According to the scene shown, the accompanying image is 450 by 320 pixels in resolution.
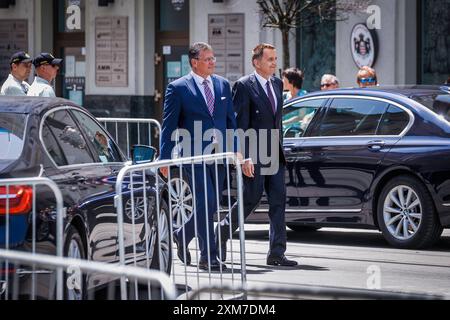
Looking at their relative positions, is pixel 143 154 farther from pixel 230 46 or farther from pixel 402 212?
pixel 230 46

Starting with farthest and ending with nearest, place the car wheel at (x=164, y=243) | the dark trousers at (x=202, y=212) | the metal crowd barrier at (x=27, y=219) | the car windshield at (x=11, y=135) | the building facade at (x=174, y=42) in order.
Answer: the building facade at (x=174, y=42) < the dark trousers at (x=202, y=212) < the car wheel at (x=164, y=243) < the car windshield at (x=11, y=135) < the metal crowd barrier at (x=27, y=219)

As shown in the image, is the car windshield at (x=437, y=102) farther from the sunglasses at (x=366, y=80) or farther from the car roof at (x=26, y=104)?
the car roof at (x=26, y=104)

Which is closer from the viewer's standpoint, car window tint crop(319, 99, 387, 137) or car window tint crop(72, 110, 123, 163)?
car window tint crop(72, 110, 123, 163)

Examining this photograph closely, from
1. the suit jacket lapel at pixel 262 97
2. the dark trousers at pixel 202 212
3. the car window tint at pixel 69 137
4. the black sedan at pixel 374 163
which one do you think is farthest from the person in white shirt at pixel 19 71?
the car window tint at pixel 69 137

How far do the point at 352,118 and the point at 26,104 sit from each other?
516 centimetres

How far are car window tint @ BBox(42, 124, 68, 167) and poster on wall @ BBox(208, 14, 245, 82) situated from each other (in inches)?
580

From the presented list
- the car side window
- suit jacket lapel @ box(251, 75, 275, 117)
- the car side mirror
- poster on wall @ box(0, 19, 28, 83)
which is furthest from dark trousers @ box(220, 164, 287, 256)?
poster on wall @ box(0, 19, 28, 83)

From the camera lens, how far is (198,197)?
30.5 ft

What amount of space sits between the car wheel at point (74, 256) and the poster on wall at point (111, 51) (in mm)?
16874

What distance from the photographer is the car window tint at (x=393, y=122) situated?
12.2 meters

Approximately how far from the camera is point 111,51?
80.6 ft

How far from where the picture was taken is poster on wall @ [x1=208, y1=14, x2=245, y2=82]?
2277 centimetres

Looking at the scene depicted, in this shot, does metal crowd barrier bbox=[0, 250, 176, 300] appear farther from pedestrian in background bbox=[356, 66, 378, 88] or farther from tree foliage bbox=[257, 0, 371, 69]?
tree foliage bbox=[257, 0, 371, 69]

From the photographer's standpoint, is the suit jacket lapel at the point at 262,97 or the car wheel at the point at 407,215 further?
the car wheel at the point at 407,215
